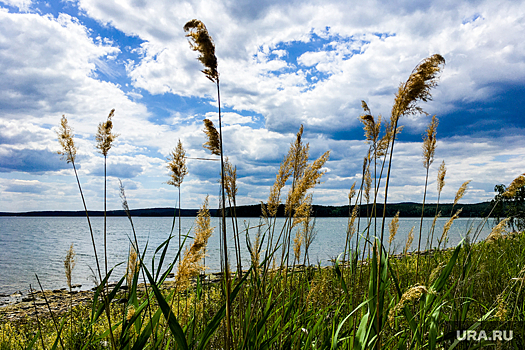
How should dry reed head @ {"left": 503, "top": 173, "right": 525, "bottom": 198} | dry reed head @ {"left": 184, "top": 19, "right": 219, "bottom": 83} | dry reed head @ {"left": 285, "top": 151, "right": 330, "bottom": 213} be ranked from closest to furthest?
1. dry reed head @ {"left": 184, "top": 19, "right": 219, "bottom": 83}
2. dry reed head @ {"left": 285, "top": 151, "right": 330, "bottom": 213}
3. dry reed head @ {"left": 503, "top": 173, "right": 525, "bottom": 198}

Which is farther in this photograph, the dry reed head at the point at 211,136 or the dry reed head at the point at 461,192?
the dry reed head at the point at 461,192

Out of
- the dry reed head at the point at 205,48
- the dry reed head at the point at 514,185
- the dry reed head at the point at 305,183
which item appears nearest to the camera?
the dry reed head at the point at 205,48

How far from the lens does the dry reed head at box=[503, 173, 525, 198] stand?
10.1 ft

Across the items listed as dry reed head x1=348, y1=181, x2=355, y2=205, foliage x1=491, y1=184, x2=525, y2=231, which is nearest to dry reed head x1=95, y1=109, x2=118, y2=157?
dry reed head x1=348, y1=181, x2=355, y2=205

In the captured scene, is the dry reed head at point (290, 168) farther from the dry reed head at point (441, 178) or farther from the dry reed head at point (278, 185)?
the dry reed head at point (441, 178)

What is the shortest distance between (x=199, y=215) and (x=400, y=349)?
162 cm

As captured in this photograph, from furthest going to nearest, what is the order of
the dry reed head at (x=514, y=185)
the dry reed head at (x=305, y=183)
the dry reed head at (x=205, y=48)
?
the dry reed head at (x=514, y=185), the dry reed head at (x=305, y=183), the dry reed head at (x=205, y=48)

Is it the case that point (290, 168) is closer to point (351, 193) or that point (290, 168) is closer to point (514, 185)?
point (351, 193)

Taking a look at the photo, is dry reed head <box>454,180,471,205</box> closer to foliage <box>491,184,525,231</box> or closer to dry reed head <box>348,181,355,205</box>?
foliage <box>491,184,525,231</box>

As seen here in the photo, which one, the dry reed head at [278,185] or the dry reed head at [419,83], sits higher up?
the dry reed head at [419,83]

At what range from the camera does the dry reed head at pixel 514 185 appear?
3.06m

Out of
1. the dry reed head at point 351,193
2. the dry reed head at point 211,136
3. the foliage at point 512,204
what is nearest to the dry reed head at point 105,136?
the dry reed head at point 211,136

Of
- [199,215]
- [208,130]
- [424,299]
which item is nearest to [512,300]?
[424,299]

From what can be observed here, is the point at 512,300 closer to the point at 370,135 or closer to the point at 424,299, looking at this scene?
the point at 424,299
